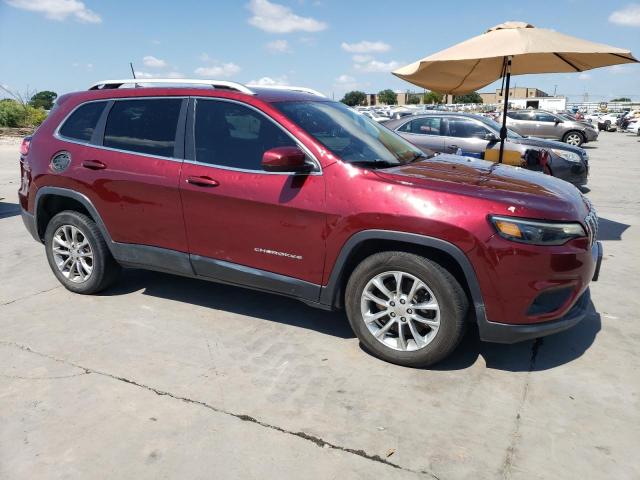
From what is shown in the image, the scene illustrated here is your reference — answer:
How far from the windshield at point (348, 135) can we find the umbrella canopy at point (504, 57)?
91.6 inches

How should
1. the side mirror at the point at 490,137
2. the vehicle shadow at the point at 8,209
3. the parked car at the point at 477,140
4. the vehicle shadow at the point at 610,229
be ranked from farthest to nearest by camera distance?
1. the parked car at the point at 477,140
2. the side mirror at the point at 490,137
3. the vehicle shadow at the point at 8,209
4. the vehicle shadow at the point at 610,229

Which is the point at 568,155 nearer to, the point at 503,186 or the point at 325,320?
the point at 503,186

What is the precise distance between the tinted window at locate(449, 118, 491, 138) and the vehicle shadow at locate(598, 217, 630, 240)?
301 centimetres

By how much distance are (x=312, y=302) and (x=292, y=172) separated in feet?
2.95

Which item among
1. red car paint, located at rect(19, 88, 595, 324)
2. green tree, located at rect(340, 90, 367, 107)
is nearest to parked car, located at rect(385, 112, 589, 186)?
red car paint, located at rect(19, 88, 595, 324)

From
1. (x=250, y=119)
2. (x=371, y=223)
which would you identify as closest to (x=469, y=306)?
(x=371, y=223)

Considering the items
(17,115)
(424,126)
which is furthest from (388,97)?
(424,126)

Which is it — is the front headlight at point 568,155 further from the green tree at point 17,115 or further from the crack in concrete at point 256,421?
the green tree at point 17,115

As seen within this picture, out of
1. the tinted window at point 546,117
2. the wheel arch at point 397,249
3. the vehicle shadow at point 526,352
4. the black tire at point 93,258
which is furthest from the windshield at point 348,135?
the tinted window at point 546,117

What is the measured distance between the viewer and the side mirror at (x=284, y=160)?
10.8 ft

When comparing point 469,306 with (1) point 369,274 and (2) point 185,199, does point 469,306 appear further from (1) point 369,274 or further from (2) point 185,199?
(2) point 185,199

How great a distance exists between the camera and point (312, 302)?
Result: 11.8ft

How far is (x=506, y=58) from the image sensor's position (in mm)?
6832

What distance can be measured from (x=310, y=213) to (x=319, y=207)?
0.07 m
